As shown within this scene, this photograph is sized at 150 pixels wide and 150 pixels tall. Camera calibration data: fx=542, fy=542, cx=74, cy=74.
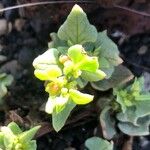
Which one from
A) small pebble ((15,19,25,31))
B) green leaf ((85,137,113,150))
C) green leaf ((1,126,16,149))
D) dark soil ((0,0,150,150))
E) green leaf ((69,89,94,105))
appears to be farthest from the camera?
small pebble ((15,19,25,31))

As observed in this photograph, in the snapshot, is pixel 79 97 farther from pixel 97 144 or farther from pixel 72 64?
pixel 97 144

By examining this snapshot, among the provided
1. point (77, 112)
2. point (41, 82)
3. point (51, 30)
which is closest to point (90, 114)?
point (77, 112)

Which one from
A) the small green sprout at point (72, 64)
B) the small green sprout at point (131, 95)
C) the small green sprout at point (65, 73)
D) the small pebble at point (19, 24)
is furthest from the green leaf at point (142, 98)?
the small pebble at point (19, 24)

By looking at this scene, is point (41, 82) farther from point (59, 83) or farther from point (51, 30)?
point (59, 83)

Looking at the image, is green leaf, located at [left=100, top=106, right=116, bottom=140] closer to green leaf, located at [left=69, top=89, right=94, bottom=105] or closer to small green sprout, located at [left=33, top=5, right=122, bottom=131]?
small green sprout, located at [left=33, top=5, right=122, bottom=131]

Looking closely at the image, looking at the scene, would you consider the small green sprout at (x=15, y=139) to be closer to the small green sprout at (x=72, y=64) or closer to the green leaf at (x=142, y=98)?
the small green sprout at (x=72, y=64)

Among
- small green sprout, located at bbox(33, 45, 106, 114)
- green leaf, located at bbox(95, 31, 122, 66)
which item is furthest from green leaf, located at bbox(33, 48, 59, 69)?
green leaf, located at bbox(95, 31, 122, 66)

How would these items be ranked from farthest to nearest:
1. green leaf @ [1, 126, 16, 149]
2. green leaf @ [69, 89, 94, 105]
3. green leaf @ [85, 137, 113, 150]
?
green leaf @ [85, 137, 113, 150]
green leaf @ [1, 126, 16, 149]
green leaf @ [69, 89, 94, 105]
